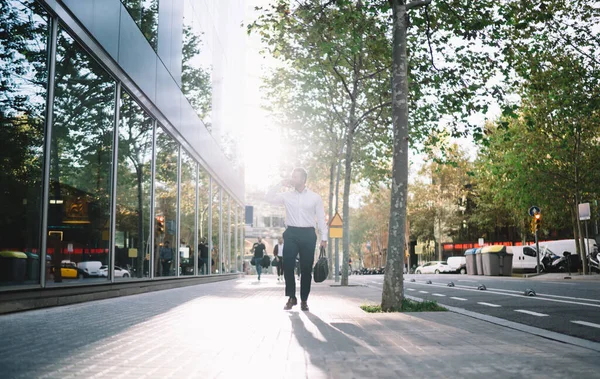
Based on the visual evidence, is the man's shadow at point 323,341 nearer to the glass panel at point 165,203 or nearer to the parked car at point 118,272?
the parked car at point 118,272

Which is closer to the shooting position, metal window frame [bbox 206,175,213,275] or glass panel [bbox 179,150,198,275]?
glass panel [bbox 179,150,198,275]

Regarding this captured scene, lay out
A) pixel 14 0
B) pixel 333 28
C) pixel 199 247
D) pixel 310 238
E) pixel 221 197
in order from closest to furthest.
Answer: pixel 14 0
pixel 310 238
pixel 333 28
pixel 199 247
pixel 221 197

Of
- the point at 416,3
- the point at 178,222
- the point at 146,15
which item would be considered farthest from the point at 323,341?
the point at 178,222

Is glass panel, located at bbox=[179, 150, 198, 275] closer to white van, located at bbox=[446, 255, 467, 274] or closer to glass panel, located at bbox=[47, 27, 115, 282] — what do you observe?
glass panel, located at bbox=[47, 27, 115, 282]

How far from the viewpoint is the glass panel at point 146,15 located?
12.7 m

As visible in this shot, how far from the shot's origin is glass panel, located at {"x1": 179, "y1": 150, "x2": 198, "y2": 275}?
18.5m

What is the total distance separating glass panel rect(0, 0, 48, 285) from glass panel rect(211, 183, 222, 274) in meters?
16.2

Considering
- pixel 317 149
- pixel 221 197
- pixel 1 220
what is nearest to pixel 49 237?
pixel 1 220

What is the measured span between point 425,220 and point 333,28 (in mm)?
47612

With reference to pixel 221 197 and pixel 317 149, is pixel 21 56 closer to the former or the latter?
pixel 221 197

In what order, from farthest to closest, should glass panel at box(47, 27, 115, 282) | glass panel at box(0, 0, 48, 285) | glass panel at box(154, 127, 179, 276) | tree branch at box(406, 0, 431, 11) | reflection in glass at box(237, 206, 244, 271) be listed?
reflection in glass at box(237, 206, 244, 271) → glass panel at box(154, 127, 179, 276) → tree branch at box(406, 0, 431, 11) → glass panel at box(47, 27, 115, 282) → glass panel at box(0, 0, 48, 285)

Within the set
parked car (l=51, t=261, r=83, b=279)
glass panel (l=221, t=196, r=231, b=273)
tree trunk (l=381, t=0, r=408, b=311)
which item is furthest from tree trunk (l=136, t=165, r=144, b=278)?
glass panel (l=221, t=196, r=231, b=273)

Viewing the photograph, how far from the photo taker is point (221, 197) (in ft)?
89.6

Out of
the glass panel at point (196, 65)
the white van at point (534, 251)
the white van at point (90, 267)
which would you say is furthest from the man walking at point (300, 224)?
the white van at point (534, 251)
